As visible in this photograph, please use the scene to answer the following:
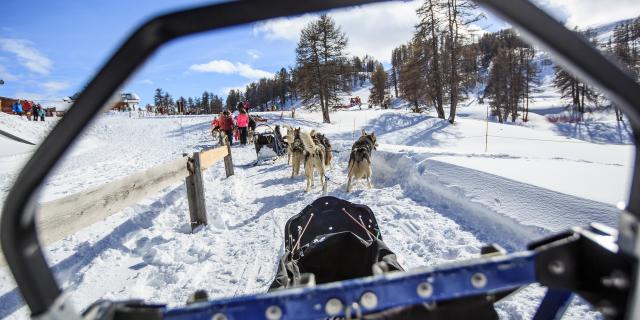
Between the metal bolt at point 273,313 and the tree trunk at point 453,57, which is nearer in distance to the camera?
the metal bolt at point 273,313

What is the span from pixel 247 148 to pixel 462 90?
2199cm

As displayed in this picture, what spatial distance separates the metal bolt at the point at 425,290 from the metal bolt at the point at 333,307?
192 millimetres

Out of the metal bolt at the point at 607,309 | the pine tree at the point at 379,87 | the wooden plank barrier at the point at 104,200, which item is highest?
the pine tree at the point at 379,87

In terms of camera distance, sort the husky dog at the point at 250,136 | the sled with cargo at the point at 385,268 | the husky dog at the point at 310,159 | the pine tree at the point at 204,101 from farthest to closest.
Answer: the pine tree at the point at 204,101 < the husky dog at the point at 250,136 < the husky dog at the point at 310,159 < the sled with cargo at the point at 385,268

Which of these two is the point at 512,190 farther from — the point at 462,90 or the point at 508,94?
the point at 508,94

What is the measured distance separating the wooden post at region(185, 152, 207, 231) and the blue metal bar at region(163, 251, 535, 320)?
4.70 m

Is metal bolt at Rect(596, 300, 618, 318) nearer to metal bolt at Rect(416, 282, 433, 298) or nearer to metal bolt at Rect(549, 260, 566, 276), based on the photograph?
metal bolt at Rect(549, 260, 566, 276)

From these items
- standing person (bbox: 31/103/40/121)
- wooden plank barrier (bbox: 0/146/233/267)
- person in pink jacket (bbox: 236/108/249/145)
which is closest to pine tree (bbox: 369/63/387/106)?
standing person (bbox: 31/103/40/121)

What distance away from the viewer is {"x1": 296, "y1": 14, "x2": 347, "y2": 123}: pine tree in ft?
110

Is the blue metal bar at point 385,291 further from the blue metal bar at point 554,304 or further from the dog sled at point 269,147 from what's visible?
the dog sled at point 269,147

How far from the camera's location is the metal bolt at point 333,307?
2.56ft

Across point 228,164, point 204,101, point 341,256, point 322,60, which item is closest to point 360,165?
point 228,164

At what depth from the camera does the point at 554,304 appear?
1.02 m

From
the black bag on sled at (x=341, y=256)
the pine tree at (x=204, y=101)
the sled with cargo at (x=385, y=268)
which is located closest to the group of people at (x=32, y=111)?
the black bag on sled at (x=341, y=256)
